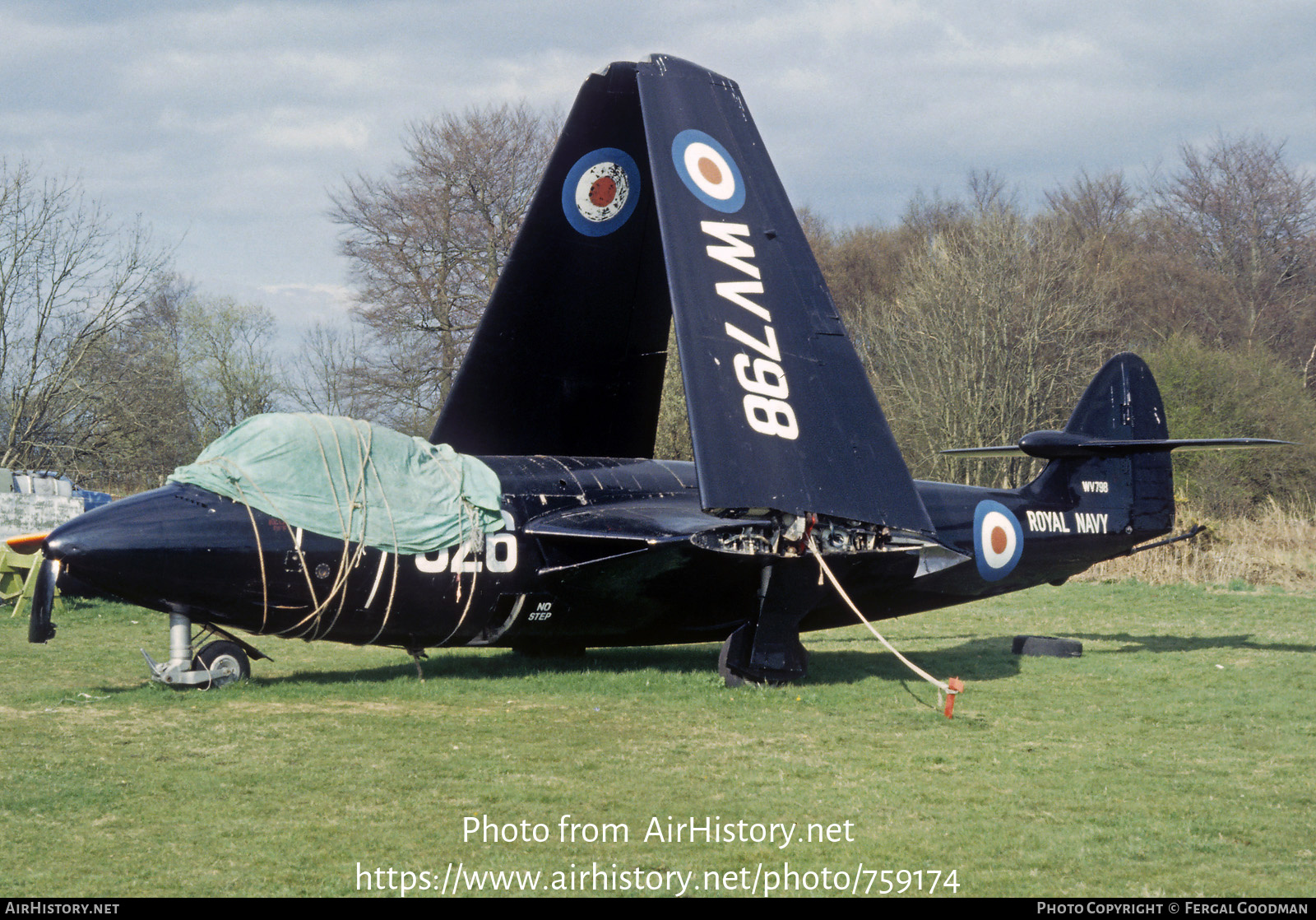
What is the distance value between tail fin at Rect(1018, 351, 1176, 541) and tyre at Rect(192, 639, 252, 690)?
9.62m

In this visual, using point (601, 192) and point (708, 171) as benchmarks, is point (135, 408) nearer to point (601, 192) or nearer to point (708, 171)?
point (601, 192)

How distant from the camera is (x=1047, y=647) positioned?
13.8 m

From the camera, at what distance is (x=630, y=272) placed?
44.8 ft

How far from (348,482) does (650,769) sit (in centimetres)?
441

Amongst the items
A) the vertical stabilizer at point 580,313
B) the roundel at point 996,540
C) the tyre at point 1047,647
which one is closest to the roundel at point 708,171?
the vertical stabilizer at point 580,313

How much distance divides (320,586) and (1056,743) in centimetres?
658

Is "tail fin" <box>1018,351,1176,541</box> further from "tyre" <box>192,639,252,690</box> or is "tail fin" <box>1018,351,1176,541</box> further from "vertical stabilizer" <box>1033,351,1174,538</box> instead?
"tyre" <box>192,639,252,690</box>

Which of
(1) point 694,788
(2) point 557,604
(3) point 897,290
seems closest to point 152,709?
(2) point 557,604

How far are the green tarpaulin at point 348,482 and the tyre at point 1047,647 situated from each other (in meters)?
Answer: 7.35

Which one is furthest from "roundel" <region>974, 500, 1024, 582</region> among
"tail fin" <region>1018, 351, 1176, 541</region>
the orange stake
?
the orange stake

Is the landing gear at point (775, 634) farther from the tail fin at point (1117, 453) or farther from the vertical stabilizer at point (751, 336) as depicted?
the tail fin at point (1117, 453)

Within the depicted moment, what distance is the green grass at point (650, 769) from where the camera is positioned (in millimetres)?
5582

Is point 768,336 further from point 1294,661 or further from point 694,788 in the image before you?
point 1294,661

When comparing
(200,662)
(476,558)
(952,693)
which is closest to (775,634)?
(952,693)
